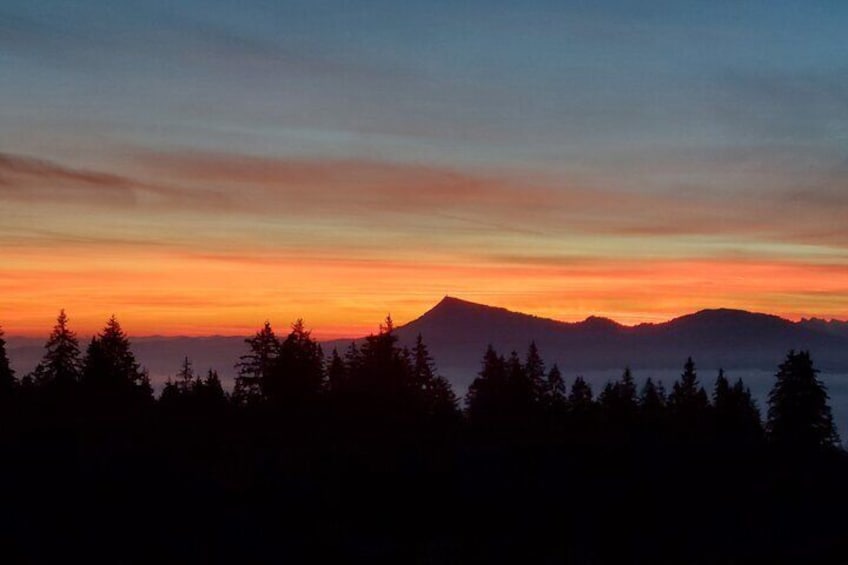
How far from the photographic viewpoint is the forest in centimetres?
2270

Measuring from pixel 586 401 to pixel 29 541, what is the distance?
45718 millimetres

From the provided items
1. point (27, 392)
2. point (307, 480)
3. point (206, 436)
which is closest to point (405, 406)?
point (206, 436)

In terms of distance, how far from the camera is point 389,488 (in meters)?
27.7

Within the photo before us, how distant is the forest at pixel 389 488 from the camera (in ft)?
74.5

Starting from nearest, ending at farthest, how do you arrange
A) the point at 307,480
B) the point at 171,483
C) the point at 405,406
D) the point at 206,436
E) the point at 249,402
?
the point at 171,483, the point at 307,480, the point at 206,436, the point at 405,406, the point at 249,402

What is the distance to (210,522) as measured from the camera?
23.2 metres

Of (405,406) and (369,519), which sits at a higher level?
(405,406)

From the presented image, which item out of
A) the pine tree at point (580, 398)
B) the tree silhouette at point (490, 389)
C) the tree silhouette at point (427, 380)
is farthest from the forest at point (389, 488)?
the pine tree at point (580, 398)

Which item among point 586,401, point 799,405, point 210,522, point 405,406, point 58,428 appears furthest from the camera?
point 586,401

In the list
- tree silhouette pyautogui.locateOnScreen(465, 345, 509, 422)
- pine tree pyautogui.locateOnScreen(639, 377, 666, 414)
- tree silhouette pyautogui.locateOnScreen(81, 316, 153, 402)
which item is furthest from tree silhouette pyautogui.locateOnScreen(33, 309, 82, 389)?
pine tree pyautogui.locateOnScreen(639, 377, 666, 414)

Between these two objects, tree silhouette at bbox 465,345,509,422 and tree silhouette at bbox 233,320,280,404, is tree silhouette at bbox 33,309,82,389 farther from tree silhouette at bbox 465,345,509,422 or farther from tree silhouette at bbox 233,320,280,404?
tree silhouette at bbox 465,345,509,422

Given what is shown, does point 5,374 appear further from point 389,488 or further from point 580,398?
point 580,398

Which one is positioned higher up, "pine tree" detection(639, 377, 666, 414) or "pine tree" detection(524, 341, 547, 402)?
"pine tree" detection(524, 341, 547, 402)

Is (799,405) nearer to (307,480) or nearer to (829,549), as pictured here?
(829,549)
